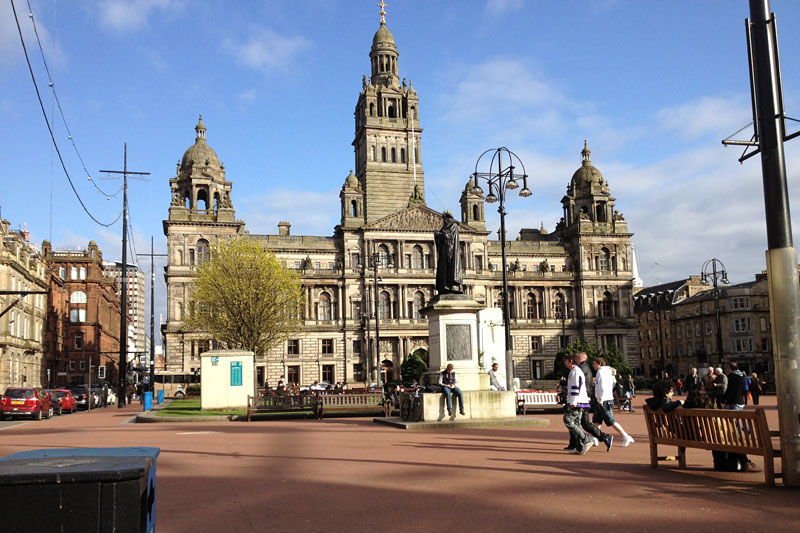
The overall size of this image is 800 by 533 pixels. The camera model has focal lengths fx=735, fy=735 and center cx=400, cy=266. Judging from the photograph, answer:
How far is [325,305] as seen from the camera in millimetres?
77875

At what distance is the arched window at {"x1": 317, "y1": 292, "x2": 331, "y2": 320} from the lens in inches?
3061

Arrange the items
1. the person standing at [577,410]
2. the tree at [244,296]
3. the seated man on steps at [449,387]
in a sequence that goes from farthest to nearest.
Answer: the tree at [244,296], the seated man on steps at [449,387], the person standing at [577,410]

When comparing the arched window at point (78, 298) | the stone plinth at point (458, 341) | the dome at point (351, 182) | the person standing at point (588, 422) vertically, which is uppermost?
the dome at point (351, 182)

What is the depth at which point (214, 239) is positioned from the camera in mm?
72500

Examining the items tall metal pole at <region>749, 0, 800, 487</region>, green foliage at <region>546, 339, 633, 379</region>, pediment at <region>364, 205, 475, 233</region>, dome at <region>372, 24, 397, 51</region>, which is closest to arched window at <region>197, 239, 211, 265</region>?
pediment at <region>364, 205, 475, 233</region>

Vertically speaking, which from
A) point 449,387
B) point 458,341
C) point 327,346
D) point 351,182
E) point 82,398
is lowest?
point 82,398

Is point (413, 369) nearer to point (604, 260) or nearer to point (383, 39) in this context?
point (604, 260)

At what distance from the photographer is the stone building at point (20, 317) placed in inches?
2095

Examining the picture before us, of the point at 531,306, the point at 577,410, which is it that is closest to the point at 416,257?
the point at 531,306

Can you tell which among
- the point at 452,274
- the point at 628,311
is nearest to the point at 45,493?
the point at 452,274

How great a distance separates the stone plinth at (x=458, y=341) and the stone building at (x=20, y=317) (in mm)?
39685

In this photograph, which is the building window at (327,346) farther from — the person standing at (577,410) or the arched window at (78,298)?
the person standing at (577,410)

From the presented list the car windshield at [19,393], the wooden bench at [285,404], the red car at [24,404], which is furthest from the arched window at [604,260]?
the car windshield at [19,393]

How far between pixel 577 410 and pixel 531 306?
74.4 meters
